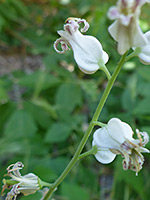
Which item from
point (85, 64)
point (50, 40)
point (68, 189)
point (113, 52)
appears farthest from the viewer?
point (50, 40)

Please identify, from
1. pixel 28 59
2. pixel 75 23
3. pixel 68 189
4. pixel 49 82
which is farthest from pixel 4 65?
pixel 75 23

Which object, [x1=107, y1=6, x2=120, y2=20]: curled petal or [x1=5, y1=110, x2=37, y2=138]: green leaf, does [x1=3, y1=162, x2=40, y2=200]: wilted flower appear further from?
[x1=5, y1=110, x2=37, y2=138]: green leaf

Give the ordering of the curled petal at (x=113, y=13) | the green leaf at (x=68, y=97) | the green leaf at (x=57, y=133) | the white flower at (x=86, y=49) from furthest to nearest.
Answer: the green leaf at (x=68, y=97)
the green leaf at (x=57, y=133)
the white flower at (x=86, y=49)
the curled petal at (x=113, y=13)

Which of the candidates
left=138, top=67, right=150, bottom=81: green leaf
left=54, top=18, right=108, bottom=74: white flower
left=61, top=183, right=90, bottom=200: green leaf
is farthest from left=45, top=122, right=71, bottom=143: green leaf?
left=54, top=18, right=108, bottom=74: white flower

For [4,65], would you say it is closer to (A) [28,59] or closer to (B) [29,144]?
(A) [28,59]

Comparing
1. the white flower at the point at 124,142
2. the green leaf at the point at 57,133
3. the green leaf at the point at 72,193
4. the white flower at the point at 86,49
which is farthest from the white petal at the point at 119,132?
the green leaf at the point at 57,133

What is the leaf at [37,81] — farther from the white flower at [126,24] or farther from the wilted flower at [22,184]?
the white flower at [126,24]
